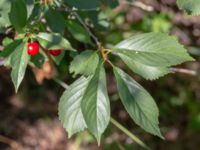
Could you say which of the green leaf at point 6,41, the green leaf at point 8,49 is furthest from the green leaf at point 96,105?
the green leaf at point 6,41

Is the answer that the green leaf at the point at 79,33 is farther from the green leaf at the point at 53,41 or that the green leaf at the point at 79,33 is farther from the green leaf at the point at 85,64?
the green leaf at the point at 85,64

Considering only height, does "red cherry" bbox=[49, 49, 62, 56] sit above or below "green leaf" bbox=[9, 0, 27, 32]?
below

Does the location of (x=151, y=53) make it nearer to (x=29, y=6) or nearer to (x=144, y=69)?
(x=144, y=69)

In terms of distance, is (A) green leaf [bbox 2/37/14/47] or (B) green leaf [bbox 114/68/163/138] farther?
(A) green leaf [bbox 2/37/14/47]

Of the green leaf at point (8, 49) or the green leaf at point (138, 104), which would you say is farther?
the green leaf at point (8, 49)

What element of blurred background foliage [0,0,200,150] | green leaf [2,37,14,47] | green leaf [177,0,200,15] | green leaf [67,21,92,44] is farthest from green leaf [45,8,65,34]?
blurred background foliage [0,0,200,150]

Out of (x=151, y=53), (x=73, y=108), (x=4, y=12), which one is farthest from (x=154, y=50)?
(x=4, y=12)

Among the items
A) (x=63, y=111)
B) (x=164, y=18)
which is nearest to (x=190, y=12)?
(x=63, y=111)

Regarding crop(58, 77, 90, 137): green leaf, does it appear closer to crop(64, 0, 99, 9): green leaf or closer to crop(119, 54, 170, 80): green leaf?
crop(119, 54, 170, 80): green leaf
